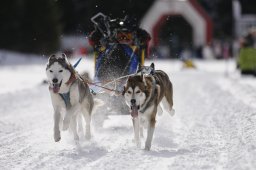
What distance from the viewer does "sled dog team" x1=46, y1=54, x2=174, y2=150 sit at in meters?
6.76

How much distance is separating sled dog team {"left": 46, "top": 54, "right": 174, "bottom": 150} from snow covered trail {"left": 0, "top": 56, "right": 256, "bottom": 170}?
23 centimetres

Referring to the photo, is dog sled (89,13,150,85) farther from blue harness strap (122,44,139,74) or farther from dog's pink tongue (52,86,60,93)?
dog's pink tongue (52,86,60,93)

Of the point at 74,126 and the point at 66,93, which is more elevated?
the point at 66,93

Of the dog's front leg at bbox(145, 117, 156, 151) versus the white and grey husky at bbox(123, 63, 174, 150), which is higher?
the white and grey husky at bbox(123, 63, 174, 150)

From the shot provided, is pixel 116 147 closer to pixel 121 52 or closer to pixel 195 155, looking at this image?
Answer: pixel 195 155

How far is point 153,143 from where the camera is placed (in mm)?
7273

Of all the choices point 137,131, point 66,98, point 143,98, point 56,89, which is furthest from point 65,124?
point 143,98

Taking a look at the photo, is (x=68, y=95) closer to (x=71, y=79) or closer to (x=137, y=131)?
(x=71, y=79)

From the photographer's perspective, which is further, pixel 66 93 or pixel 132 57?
pixel 132 57

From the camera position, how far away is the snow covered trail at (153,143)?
586 centimetres

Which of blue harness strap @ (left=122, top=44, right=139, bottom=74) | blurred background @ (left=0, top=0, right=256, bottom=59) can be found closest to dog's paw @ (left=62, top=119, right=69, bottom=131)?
blue harness strap @ (left=122, top=44, right=139, bottom=74)

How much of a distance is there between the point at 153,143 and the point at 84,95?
99 cm

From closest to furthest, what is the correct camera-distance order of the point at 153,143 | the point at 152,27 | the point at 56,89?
1. the point at 56,89
2. the point at 153,143
3. the point at 152,27

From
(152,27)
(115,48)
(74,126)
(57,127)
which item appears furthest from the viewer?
(152,27)
